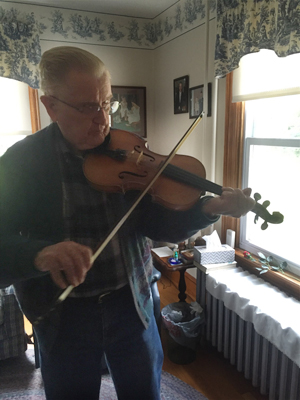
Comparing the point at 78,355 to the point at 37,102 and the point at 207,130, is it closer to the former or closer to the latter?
the point at 207,130

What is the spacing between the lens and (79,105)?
2.46 ft

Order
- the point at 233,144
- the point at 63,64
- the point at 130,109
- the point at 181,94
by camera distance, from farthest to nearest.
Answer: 1. the point at 130,109
2. the point at 181,94
3. the point at 233,144
4. the point at 63,64

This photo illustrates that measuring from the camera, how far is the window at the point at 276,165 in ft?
5.32

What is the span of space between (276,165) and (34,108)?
1.98 m

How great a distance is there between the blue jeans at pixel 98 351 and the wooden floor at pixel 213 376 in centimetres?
99

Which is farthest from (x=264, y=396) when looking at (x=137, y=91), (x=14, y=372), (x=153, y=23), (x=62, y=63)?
(x=153, y=23)

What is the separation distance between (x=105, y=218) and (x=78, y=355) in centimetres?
36

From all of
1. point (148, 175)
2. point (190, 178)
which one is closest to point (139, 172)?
point (148, 175)

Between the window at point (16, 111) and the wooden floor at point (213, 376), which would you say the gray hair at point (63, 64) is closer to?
the wooden floor at point (213, 376)

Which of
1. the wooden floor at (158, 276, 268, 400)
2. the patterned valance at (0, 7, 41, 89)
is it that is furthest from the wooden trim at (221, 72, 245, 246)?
the patterned valance at (0, 7, 41, 89)

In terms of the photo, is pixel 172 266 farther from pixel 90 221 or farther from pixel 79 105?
pixel 79 105

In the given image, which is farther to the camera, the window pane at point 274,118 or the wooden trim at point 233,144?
the wooden trim at point 233,144

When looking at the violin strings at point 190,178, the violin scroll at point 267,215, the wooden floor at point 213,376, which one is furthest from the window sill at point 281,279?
the violin strings at point 190,178

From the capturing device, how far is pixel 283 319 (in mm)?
1366
